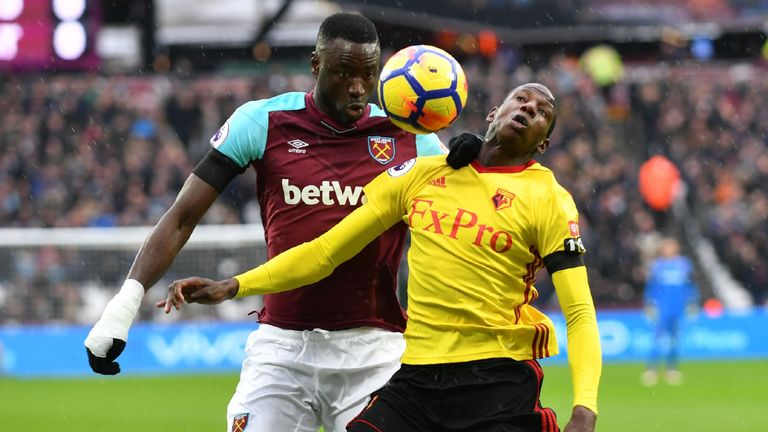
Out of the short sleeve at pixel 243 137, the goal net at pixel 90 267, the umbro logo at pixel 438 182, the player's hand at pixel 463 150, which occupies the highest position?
the goal net at pixel 90 267

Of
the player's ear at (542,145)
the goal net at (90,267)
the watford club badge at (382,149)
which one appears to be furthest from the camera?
the goal net at (90,267)

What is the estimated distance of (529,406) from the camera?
189 inches

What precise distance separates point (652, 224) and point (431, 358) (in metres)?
18.5

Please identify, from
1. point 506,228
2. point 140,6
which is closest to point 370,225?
point 506,228

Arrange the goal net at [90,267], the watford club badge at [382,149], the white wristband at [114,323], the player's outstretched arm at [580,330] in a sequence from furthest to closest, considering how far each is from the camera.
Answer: the goal net at [90,267]
the watford club badge at [382,149]
the white wristband at [114,323]
the player's outstretched arm at [580,330]

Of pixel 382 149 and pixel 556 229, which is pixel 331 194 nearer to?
pixel 382 149

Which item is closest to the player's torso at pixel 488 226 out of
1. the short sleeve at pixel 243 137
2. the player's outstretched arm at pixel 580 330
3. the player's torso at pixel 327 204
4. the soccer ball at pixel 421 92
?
the player's outstretched arm at pixel 580 330

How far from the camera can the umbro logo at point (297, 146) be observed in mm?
5742

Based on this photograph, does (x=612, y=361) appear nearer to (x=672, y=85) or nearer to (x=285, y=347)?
(x=672, y=85)

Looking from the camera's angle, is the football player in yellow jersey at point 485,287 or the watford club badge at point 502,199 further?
the watford club badge at point 502,199

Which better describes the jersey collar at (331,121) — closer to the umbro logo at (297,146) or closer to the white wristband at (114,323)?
the umbro logo at (297,146)

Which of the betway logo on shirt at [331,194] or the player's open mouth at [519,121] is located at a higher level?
the player's open mouth at [519,121]

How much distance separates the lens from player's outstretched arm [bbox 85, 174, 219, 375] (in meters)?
5.04

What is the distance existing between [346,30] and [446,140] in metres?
15.4
